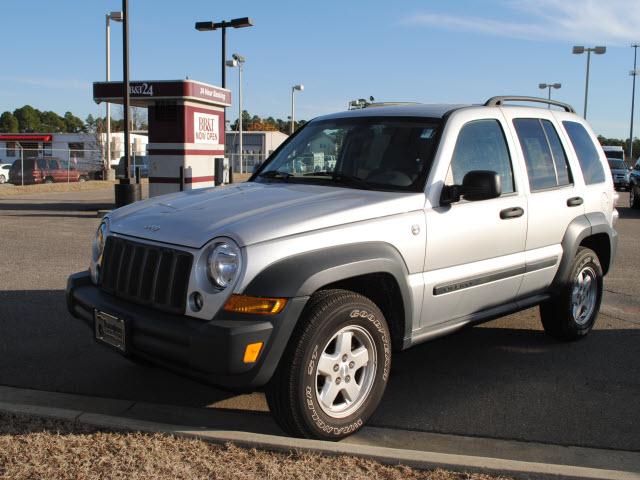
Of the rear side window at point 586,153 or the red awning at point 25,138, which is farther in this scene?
the red awning at point 25,138

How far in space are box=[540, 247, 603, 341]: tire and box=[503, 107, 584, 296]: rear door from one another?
341 millimetres

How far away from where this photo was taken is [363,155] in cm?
475

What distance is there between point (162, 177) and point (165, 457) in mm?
13693

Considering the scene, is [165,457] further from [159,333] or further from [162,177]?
[162,177]

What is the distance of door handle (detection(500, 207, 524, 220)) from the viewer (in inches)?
183

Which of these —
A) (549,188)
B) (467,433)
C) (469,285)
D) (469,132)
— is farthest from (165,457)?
(549,188)

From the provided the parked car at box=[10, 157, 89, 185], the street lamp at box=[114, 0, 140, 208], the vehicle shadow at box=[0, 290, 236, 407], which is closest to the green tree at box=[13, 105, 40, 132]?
the parked car at box=[10, 157, 89, 185]

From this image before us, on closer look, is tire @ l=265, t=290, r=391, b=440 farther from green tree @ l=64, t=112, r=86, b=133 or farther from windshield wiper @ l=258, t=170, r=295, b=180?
green tree @ l=64, t=112, r=86, b=133

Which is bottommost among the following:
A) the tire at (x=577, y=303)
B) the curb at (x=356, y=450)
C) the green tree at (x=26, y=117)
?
the curb at (x=356, y=450)

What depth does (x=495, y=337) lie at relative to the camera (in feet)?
19.7

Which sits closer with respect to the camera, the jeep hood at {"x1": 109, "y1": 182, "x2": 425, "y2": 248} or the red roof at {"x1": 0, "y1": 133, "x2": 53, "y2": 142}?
the jeep hood at {"x1": 109, "y1": 182, "x2": 425, "y2": 248}

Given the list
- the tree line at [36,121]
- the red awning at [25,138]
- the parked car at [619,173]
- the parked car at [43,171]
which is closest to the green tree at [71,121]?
the tree line at [36,121]

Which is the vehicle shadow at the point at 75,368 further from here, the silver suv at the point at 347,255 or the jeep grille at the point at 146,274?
the jeep grille at the point at 146,274

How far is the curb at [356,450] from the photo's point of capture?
10.7 feet
